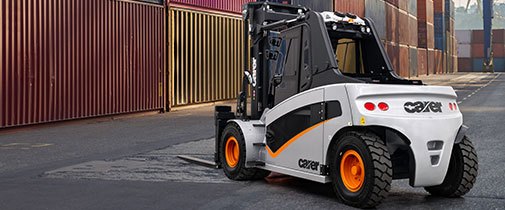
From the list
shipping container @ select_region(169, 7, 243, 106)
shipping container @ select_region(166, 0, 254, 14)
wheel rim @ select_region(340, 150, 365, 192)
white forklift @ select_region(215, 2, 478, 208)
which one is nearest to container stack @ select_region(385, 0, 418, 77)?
shipping container @ select_region(166, 0, 254, 14)

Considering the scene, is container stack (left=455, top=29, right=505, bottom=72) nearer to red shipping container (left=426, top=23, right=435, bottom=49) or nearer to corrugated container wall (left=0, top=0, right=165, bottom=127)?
red shipping container (left=426, top=23, right=435, bottom=49)

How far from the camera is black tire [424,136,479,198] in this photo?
704 cm

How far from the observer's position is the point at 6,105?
15.2 metres

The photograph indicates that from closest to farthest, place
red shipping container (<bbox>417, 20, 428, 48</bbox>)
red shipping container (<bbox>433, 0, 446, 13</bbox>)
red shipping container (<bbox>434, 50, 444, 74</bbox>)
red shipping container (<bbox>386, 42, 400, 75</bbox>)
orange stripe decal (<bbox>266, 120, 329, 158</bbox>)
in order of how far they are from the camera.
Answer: orange stripe decal (<bbox>266, 120, 329, 158</bbox>) → red shipping container (<bbox>386, 42, 400, 75</bbox>) → red shipping container (<bbox>417, 20, 428, 48</bbox>) → red shipping container (<bbox>434, 50, 444, 74</bbox>) → red shipping container (<bbox>433, 0, 446, 13</bbox>)

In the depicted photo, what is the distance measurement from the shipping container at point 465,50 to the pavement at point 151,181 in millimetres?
105719

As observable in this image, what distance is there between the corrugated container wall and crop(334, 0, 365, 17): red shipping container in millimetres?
21837

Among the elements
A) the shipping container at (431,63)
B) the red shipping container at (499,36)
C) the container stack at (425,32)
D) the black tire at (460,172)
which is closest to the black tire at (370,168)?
the black tire at (460,172)

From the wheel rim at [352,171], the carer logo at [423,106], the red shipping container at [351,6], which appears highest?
the red shipping container at [351,6]

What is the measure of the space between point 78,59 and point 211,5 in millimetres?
8688

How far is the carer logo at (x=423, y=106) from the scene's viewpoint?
6.54 metres

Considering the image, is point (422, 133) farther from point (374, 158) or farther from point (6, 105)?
point (6, 105)

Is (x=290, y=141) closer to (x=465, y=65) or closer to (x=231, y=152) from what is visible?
(x=231, y=152)

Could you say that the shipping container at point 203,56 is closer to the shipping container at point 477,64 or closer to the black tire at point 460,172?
the black tire at point 460,172

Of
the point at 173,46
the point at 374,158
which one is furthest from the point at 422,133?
the point at 173,46
